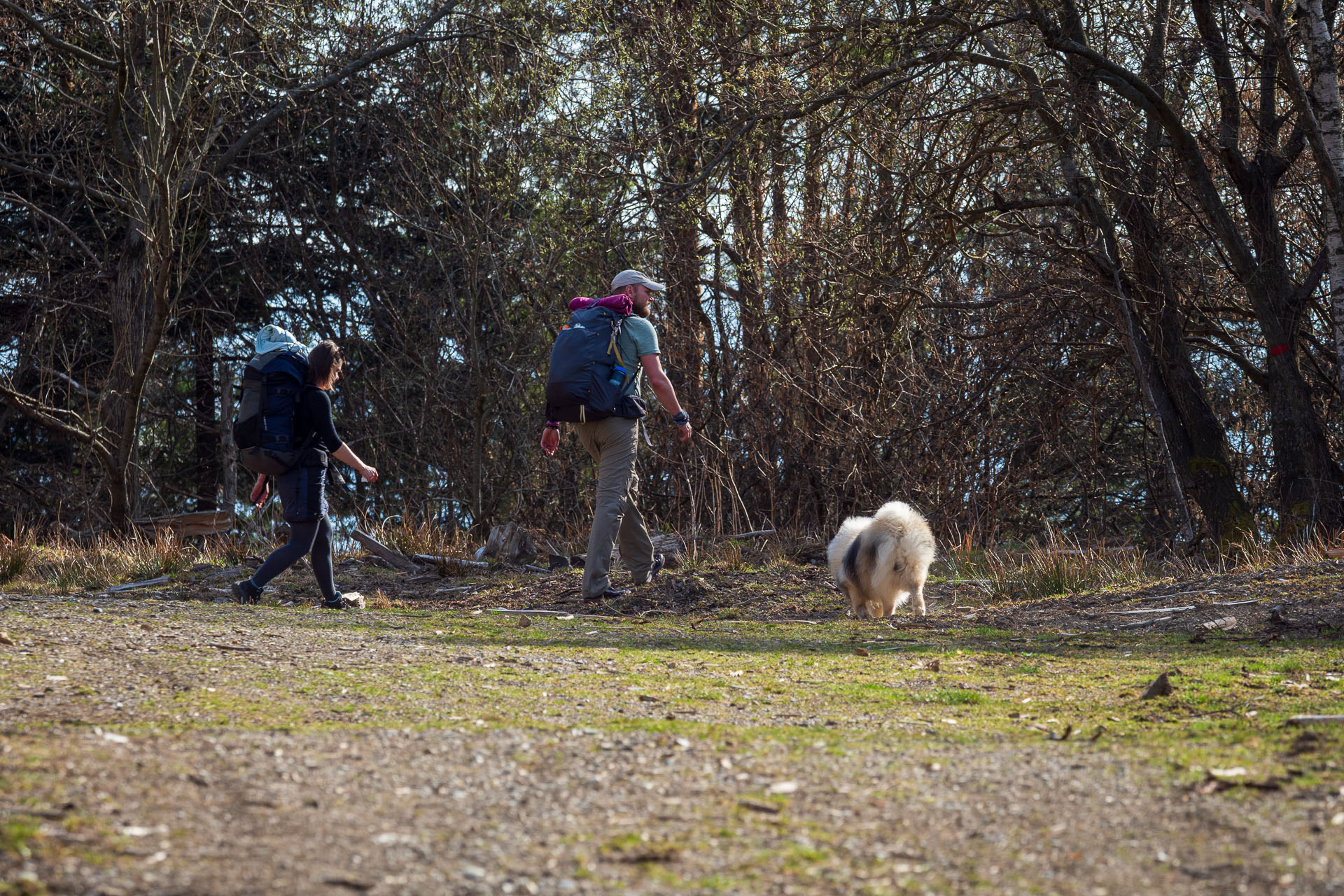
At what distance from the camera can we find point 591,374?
8.70 meters

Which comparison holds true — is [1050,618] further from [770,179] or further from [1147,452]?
[1147,452]

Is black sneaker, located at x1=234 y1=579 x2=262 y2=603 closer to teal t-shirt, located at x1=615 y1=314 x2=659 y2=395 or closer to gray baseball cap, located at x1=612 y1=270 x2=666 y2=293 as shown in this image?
teal t-shirt, located at x1=615 y1=314 x2=659 y2=395

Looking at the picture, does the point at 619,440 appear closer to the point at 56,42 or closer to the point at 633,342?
the point at 633,342

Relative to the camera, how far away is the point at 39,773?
3.06 meters

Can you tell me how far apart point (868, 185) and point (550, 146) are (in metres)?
3.80

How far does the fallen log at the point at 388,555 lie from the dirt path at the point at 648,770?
4.89 m

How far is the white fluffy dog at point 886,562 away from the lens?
8.32m

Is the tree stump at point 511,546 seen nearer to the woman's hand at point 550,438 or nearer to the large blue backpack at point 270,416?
the woman's hand at point 550,438

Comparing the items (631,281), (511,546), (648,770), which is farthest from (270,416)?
(648,770)

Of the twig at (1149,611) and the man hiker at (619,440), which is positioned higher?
the man hiker at (619,440)

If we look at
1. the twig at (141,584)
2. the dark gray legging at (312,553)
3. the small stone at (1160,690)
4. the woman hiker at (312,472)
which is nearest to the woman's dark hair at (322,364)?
the woman hiker at (312,472)

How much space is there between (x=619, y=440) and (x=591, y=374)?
0.54 metres

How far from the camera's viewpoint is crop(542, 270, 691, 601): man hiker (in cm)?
882

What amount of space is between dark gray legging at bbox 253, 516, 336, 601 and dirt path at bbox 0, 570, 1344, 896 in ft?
6.95
